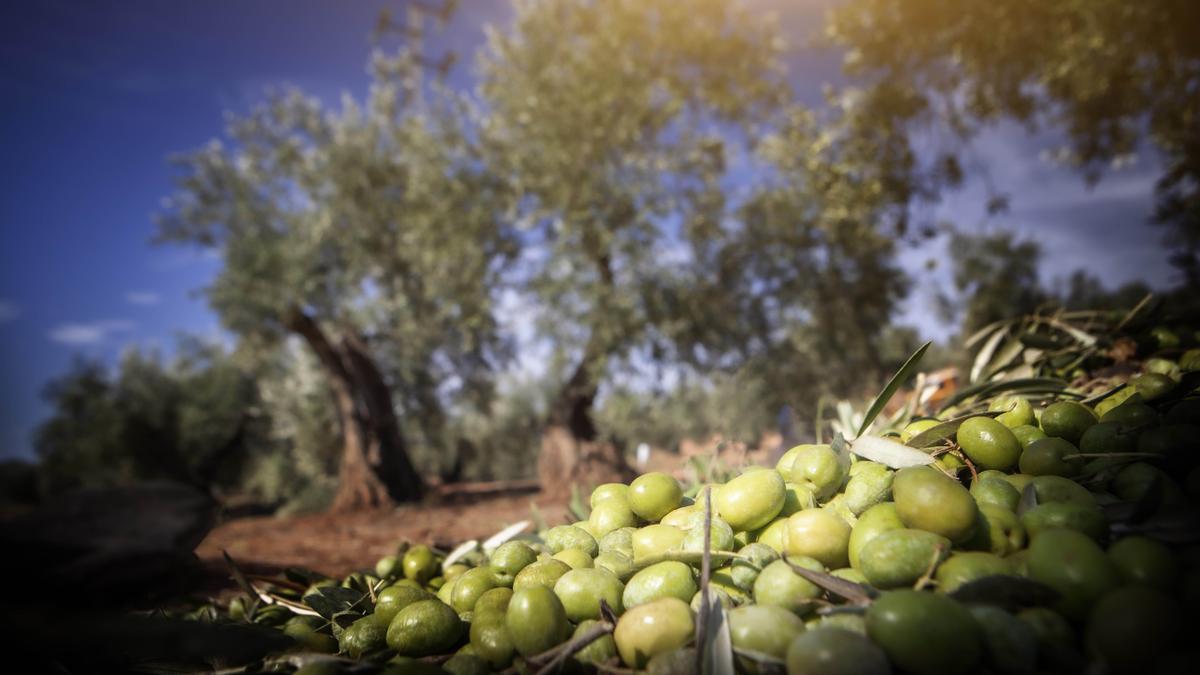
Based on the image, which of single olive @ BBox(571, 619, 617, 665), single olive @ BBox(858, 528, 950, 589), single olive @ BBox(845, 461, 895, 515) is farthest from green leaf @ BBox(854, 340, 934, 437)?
single olive @ BBox(571, 619, 617, 665)

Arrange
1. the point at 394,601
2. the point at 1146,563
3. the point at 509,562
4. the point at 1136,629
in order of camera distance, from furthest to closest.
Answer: the point at 509,562
the point at 394,601
the point at 1146,563
the point at 1136,629

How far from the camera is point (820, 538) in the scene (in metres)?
1.53

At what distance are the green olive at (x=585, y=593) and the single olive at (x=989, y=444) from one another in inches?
51.7

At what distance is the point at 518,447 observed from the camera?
118 ft

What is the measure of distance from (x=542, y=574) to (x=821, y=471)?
983 millimetres

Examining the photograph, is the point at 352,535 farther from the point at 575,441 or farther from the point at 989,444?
the point at 989,444

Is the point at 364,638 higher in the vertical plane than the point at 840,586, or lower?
lower

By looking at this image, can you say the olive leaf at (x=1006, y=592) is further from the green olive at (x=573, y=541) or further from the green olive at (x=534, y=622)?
the green olive at (x=573, y=541)

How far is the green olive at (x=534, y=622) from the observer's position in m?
1.40

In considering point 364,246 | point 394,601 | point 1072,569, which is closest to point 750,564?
point 1072,569

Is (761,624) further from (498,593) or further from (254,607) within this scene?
(254,607)

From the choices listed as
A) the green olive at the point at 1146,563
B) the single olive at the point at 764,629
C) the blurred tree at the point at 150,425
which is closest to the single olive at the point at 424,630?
the single olive at the point at 764,629

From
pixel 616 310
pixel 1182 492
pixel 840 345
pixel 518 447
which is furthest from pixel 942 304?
pixel 1182 492

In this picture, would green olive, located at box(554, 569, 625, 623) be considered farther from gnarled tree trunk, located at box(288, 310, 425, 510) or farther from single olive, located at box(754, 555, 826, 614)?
gnarled tree trunk, located at box(288, 310, 425, 510)
